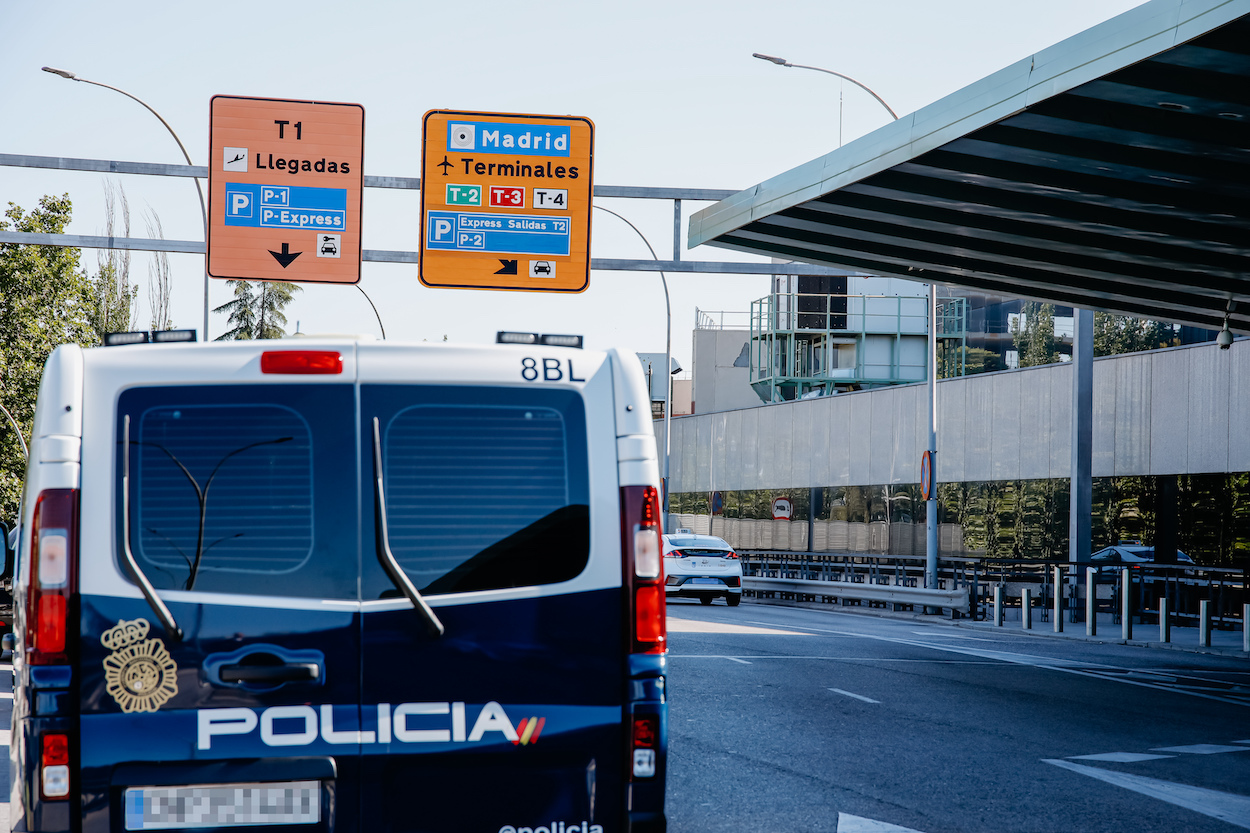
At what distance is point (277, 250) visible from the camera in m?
16.2

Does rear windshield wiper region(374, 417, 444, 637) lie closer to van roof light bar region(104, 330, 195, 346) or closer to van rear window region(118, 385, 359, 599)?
van rear window region(118, 385, 359, 599)

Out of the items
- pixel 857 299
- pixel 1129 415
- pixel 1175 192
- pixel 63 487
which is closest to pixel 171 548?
pixel 63 487

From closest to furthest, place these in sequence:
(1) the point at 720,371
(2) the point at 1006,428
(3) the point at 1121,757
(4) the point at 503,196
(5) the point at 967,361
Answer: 1. (3) the point at 1121,757
2. (4) the point at 503,196
3. (2) the point at 1006,428
4. (5) the point at 967,361
5. (1) the point at 720,371

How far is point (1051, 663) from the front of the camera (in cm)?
1644

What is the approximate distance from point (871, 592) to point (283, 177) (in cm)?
1595

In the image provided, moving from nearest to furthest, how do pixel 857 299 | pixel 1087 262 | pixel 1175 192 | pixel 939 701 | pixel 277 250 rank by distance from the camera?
pixel 939 701 → pixel 1175 192 → pixel 277 250 → pixel 1087 262 → pixel 857 299

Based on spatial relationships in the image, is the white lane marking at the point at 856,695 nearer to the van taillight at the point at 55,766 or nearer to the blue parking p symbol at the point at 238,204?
the blue parking p symbol at the point at 238,204

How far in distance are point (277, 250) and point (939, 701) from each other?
9.03 meters

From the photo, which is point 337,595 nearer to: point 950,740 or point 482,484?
point 482,484

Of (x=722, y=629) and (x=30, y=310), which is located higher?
(x=30, y=310)

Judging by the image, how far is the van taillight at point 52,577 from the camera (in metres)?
4.26

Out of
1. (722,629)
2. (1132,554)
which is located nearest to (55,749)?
(722,629)

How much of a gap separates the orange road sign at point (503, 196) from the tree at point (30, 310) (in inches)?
828

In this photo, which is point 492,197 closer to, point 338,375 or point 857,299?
point 338,375
